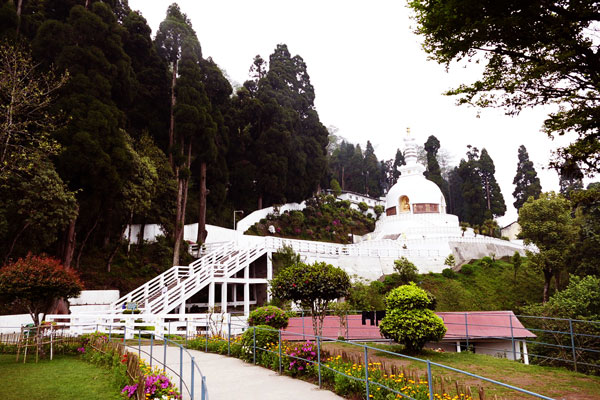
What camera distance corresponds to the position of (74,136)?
18875mm

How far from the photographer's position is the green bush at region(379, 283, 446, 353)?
11922 millimetres

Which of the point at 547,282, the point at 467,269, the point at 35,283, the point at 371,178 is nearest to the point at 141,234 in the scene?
the point at 35,283

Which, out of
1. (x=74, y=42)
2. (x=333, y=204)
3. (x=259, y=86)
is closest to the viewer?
(x=74, y=42)

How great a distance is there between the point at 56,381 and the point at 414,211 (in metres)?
38.2

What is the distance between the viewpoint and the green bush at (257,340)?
422 inches

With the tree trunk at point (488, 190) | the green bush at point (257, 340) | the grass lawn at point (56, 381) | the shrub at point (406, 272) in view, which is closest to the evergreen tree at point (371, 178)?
the tree trunk at point (488, 190)

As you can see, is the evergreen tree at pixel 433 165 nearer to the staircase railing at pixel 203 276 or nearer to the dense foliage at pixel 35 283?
the staircase railing at pixel 203 276

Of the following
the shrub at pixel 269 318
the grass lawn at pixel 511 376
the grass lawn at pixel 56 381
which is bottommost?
the grass lawn at pixel 511 376

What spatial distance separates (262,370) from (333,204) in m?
41.2

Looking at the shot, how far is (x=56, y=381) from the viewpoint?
31.6 ft

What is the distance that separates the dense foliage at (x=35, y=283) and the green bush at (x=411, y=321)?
10.1 m

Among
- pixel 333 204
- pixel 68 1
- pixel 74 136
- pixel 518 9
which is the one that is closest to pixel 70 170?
pixel 74 136

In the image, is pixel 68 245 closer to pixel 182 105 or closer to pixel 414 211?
pixel 182 105

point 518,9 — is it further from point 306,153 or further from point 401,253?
point 306,153
